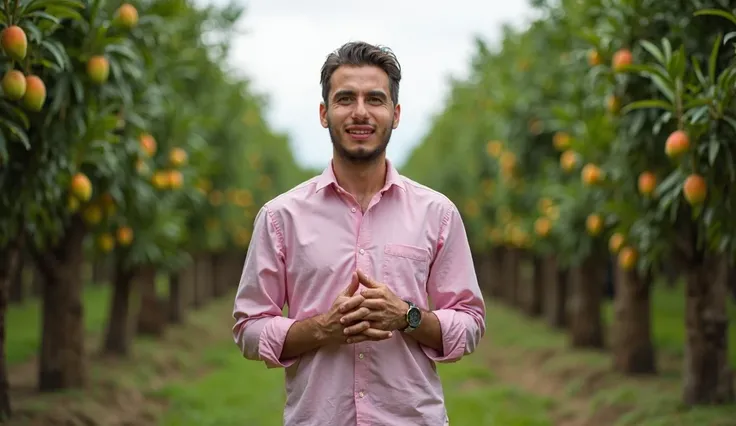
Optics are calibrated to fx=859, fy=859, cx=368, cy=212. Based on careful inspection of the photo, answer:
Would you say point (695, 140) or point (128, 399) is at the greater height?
point (695, 140)

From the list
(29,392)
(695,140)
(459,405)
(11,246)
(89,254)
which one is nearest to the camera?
(695,140)

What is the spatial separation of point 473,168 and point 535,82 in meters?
8.86

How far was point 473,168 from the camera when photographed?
24266 millimetres

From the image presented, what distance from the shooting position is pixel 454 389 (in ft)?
41.5

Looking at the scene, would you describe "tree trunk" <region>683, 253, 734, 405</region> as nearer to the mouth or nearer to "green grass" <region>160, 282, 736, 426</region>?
"green grass" <region>160, 282, 736, 426</region>

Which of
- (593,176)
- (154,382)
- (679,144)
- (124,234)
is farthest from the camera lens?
(154,382)

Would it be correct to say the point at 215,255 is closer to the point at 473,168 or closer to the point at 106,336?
the point at 473,168

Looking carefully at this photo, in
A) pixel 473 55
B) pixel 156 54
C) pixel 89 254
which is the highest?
pixel 473 55

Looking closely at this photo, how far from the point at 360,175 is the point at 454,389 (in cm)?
981

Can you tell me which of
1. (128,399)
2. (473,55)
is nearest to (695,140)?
(128,399)

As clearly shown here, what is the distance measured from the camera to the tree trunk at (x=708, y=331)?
27.8ft

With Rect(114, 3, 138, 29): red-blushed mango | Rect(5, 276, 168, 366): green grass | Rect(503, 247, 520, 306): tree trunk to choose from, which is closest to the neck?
Rect(114, 3, 138, 29): red-blushed mango

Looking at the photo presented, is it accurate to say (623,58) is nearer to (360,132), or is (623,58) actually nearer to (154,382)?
(360,132)

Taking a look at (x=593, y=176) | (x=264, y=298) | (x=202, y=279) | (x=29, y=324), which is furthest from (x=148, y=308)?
(x=264, y=298)
